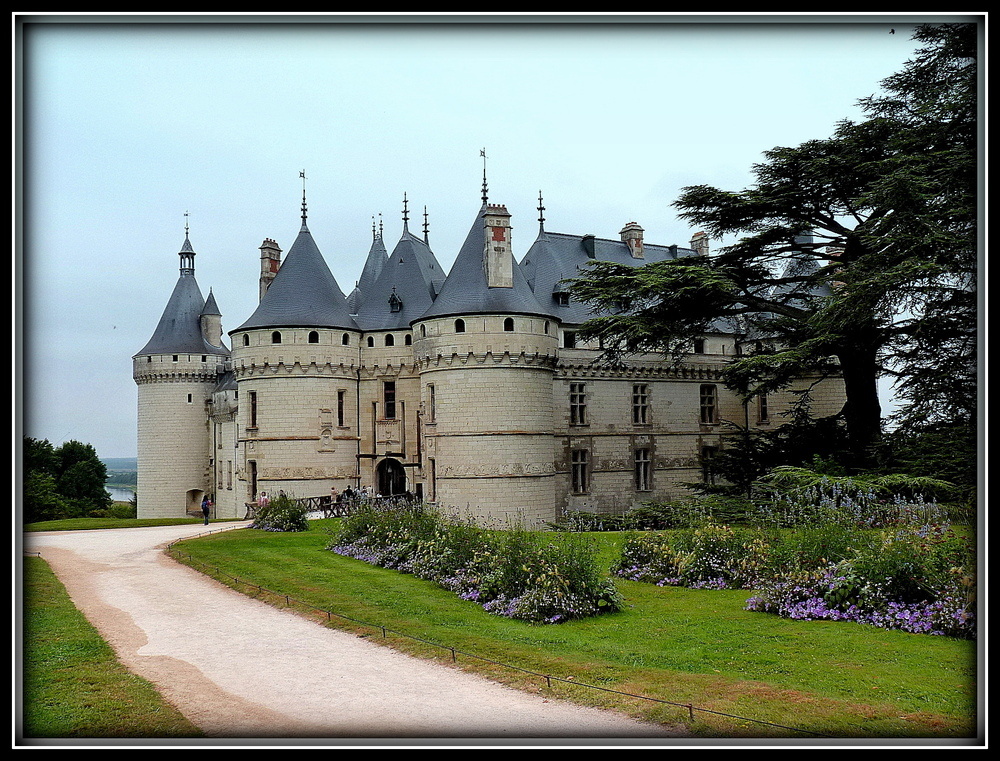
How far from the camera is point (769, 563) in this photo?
11.7 metres

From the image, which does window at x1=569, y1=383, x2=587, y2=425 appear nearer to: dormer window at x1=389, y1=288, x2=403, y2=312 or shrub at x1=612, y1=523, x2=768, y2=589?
dormer window at x1=389, y1=288, x2=403, y2=312

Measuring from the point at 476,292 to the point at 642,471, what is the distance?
10580mm

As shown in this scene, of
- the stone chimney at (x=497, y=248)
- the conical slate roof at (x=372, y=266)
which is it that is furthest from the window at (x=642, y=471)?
the conical slate roof at (x=372, y=266)

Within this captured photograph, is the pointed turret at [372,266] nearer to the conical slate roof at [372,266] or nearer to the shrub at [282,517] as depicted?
the conical slate roof at [372,266]

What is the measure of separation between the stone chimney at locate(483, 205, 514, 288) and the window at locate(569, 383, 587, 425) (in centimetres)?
617

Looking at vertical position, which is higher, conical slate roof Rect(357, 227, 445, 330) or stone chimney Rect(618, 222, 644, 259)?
stone chimney Rect(618, 222, 644, 259)

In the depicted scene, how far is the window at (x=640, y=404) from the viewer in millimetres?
30750

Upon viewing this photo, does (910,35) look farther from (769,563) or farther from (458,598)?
(458,598)

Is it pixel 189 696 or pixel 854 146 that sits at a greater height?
pixel 854 146

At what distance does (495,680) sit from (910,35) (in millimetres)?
8032

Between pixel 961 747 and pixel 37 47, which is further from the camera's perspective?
pixel 37 47

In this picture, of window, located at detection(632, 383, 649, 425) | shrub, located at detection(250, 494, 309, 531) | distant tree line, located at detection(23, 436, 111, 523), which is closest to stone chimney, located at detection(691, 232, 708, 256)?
window, located at detection(632, 383, 649, 425)

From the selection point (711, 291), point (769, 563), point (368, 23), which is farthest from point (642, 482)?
point (368, 23)

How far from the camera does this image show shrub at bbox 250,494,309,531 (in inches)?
804
